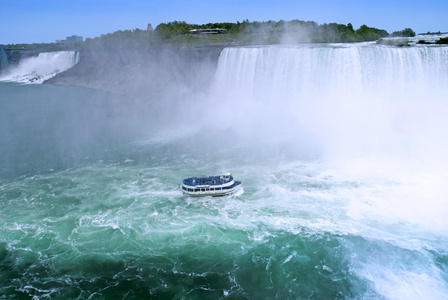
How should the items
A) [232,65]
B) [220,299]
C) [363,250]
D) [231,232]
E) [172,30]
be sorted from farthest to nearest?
[172,30] < [232,65] < [231,232] < [363,250] < [220,299]

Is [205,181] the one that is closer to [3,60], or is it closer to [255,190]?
[255,190]

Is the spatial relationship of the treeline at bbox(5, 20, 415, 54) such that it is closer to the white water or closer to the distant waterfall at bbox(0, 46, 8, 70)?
the white water

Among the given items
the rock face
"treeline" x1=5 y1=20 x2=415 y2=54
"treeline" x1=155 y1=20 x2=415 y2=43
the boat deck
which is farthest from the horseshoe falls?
"treeline" x1=155 y1=20 x2=415 y2=43

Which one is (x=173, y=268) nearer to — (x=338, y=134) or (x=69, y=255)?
(x=69, y=255)

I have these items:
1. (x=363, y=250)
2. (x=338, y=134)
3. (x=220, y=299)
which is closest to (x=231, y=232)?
(x=220, y=299)

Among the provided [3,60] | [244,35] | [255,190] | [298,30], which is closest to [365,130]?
[255,190]

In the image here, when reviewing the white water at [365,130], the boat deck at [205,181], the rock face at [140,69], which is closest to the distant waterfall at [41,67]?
the rock face at [140,69]
